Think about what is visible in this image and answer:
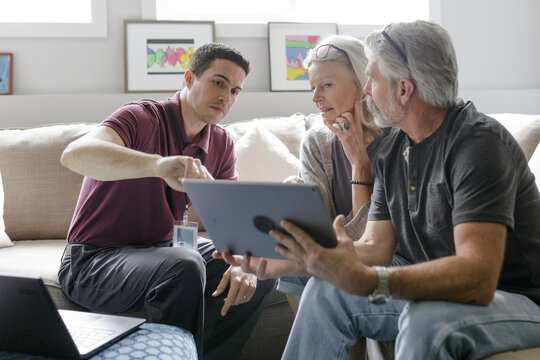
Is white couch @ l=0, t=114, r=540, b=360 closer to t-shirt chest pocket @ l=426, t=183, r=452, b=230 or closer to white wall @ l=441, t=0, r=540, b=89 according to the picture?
t-shirt chest pocket @ l=426, t=183, r=452, b=230

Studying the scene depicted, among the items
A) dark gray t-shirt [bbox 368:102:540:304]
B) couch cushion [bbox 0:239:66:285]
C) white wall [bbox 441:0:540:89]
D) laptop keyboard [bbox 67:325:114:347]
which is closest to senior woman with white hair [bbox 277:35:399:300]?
dark gray t-shirt [bbox 368:102:540:304]

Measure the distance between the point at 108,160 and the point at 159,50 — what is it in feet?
5.31

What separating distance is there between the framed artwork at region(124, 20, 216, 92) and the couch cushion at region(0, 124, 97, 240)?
723 mm

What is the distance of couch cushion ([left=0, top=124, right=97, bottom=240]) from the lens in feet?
7.39

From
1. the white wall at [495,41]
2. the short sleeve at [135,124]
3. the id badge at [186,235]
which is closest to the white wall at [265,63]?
the white wall at [495,41]

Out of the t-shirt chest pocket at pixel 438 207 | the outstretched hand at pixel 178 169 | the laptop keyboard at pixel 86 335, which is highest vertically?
the outstretched hand at pixel 178 169

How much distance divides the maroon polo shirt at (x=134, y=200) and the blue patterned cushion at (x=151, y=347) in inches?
21.0

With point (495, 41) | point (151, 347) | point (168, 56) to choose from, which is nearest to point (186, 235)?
point (151, 347)

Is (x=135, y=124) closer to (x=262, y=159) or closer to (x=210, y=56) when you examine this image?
(x=210, y=56)

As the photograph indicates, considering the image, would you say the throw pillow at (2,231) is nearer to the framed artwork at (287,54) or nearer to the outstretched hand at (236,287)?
the outstretched hand at (236,287)

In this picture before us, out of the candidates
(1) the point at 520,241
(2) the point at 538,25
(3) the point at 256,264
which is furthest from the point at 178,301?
(2) the point at 538,25

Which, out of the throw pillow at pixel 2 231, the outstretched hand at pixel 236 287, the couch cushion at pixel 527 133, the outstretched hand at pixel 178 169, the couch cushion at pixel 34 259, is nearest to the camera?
the outstretched hand at pixel 178 169

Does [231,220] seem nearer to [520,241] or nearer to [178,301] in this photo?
[178,301]

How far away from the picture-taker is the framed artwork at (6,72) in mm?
2814
